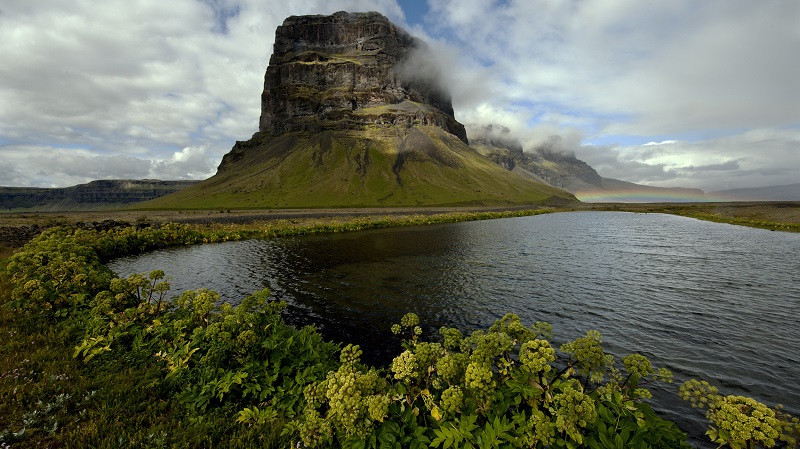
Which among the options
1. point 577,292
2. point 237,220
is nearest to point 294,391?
point 577,292

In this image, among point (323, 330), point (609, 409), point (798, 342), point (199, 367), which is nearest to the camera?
point (609, 409)

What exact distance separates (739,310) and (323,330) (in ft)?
87.9

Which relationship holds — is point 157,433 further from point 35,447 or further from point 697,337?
point 697,337

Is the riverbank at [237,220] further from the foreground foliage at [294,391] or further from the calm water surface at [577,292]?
the foreground foliage at [294,391]

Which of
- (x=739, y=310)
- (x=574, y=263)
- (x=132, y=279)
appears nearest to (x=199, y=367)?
(x=132, y=279)

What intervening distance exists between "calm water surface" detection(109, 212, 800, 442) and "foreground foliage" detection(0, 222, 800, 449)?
176 inches

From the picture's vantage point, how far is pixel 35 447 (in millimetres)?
7551

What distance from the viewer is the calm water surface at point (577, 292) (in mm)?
15477

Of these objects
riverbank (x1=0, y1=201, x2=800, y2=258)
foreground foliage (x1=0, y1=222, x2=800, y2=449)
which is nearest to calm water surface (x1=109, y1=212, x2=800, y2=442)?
foreground foliage (x1=0, y1=222, x2=800, y2=449)

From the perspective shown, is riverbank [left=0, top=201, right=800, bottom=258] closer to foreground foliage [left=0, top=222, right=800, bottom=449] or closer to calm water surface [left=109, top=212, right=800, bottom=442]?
calm water surface [left=109, top=212, right=800, bottom=442]

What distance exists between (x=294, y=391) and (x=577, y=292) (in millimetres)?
23648

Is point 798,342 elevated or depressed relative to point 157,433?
depressed

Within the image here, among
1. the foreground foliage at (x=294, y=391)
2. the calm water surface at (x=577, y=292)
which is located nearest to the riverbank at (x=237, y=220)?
the calm water surface at (x=577, y=292)

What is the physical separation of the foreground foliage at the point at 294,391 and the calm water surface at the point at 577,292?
14.7 feet
